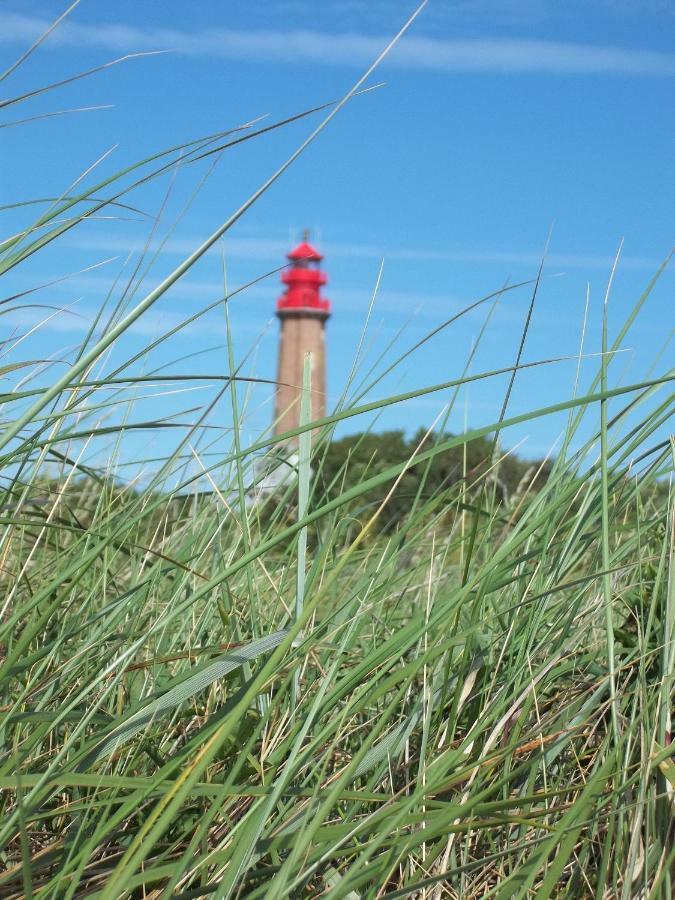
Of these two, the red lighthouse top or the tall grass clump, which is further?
the red lighthouse top

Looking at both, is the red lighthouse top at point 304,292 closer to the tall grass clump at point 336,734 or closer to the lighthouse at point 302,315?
the lighthouse at point 302,315

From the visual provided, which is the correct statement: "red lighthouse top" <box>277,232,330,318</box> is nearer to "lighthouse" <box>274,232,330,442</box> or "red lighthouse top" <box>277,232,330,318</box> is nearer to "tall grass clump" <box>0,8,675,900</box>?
"lighthouse" <box>274,232,330,442</box>

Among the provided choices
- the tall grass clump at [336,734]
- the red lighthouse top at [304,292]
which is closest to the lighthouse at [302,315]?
the red lighthouse top at [304,292]

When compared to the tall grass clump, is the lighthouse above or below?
above

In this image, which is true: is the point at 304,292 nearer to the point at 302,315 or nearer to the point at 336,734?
the point at 302,315

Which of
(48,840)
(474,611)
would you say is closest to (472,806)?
(474,611)

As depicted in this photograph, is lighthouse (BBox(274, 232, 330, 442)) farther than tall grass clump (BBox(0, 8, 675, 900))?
Yes

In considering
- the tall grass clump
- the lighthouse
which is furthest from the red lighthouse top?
the tall grass clump

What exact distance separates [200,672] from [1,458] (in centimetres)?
34

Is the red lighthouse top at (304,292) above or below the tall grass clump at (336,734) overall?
above

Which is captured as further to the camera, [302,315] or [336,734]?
[302,315]

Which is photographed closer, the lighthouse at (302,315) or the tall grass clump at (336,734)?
the tall grass clump at (336,734)

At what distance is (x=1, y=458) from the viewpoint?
1007 mm

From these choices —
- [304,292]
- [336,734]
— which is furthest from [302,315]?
[336,734]
